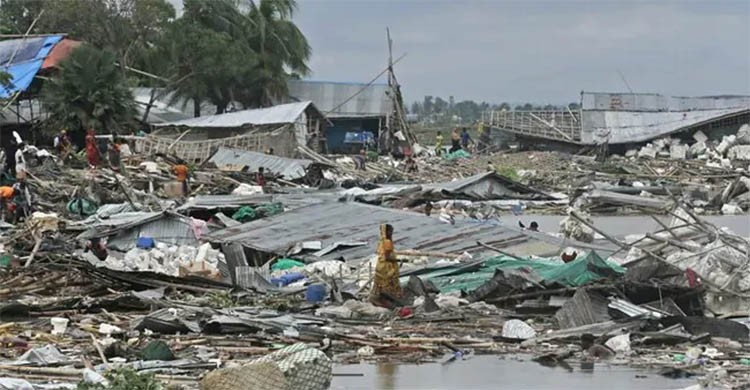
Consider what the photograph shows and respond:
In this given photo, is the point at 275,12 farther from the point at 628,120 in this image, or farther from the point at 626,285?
the point at 626,285

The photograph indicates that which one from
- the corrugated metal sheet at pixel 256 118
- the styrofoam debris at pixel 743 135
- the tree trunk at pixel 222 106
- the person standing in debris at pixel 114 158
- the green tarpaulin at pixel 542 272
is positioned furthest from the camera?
the tree trunk at pixel 222 106

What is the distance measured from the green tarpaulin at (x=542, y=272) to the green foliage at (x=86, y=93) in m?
22.2

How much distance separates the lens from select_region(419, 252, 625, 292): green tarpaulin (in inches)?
486

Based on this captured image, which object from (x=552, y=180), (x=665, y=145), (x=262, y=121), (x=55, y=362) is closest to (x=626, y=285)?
(x=55, y=362)

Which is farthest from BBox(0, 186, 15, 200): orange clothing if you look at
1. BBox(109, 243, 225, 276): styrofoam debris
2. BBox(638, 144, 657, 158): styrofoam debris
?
BBox(638, 144, 657, 158): styrofoam debris

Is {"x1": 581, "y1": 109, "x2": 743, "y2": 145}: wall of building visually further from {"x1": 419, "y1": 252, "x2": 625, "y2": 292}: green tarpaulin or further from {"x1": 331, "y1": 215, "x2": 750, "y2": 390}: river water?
{"x1": 331, "y1": 215, "x2": 750, "y2": 390}: river water

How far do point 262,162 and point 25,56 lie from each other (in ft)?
35.1

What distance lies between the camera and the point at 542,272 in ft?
42.9

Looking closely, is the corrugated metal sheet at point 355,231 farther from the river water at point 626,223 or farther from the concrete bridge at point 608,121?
the concrete bridge at point 608,121

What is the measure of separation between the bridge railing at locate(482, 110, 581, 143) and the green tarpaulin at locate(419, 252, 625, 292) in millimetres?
35457

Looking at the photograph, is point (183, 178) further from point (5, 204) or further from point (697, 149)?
point (697, 149)

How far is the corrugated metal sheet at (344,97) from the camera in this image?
166 feet

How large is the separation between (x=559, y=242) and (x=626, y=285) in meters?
4.38

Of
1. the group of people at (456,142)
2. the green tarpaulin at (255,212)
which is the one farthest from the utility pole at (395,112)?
the green tarpaulin at (255,212)
